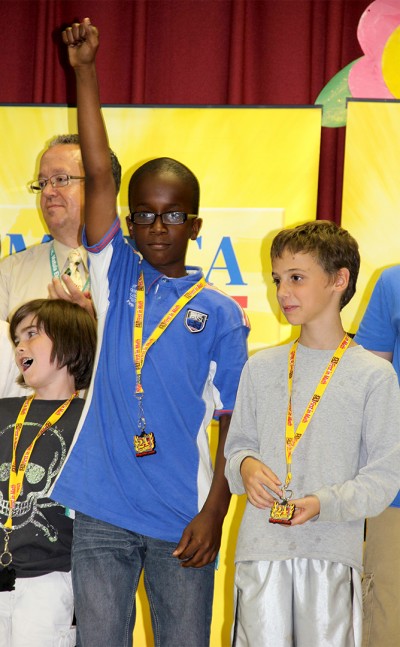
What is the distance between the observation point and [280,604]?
217 cm

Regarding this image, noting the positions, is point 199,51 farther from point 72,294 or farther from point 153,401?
point 153,401

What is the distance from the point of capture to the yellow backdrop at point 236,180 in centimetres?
390

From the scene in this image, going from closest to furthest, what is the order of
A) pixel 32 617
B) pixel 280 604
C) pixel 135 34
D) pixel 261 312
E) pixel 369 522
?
pixel 280 604
pixel 32 617
pixel 369 522
pixel 261 312
pixel 135 34

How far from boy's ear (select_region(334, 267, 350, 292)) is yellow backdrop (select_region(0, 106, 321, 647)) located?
4.74 feet

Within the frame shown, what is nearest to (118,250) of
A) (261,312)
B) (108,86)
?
(261,312)

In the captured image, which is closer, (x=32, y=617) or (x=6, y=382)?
(x=32, y=617)

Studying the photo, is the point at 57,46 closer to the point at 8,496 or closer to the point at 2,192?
the point at 2,192

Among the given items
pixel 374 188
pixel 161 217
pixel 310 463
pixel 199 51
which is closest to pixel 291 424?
pixel 310 463

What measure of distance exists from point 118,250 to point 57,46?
8.60 ft

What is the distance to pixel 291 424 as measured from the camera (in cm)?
229

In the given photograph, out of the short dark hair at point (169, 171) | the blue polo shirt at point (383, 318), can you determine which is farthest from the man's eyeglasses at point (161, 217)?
the blue polo shirt at point (383, 318)

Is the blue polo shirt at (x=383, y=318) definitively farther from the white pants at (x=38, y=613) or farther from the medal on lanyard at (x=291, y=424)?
the white pants at (x=38, y=613)

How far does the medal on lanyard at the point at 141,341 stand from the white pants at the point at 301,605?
0.47 metres

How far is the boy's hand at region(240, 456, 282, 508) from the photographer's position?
7.14ft
